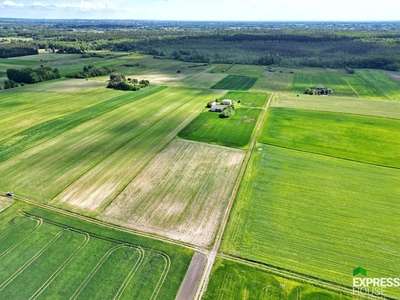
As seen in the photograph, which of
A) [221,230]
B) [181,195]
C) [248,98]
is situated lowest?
[248,98]

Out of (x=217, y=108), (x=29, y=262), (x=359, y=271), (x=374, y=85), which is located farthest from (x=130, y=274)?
(x=374, y=85)

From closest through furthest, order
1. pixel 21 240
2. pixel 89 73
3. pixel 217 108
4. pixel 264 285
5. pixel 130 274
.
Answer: pixel 264 285 < pixel 130 274 < pixel 21 240 < pixel 217 108 < pixel 89 73

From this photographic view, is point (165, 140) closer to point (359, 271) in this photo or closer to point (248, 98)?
point (359, 271)

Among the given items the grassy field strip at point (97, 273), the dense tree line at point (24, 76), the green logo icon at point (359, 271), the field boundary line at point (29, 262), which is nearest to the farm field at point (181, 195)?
the grassy field strip at point (97, 273)

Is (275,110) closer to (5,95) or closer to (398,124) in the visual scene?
(398,124)

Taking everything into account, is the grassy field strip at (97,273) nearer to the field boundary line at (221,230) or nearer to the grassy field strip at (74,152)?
the field boundary line at (221,230)

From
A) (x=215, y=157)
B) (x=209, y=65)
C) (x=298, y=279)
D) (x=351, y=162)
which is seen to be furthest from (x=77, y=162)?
(x=209, y=65)
